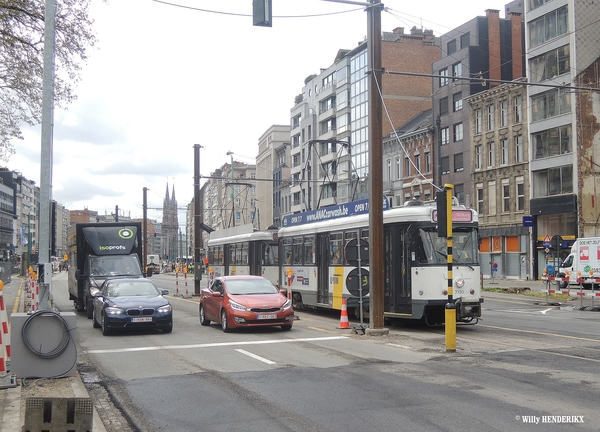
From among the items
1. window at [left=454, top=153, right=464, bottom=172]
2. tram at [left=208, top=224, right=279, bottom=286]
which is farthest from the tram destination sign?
window at [left=454, top=153, right=464, bottom=172]

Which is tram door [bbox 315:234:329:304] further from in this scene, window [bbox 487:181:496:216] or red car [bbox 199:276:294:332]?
window [bbox 487:181:496:216]

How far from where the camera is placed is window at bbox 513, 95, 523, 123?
1942 inches

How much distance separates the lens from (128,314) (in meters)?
15.8

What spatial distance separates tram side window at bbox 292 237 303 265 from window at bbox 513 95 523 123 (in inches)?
1224

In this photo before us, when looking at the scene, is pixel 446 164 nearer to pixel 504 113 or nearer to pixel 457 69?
pixel 457 69

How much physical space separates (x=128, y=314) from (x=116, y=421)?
27.9 ft

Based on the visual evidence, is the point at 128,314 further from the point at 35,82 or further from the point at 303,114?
the point at 303,114

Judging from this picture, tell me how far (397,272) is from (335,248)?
3.94 metres

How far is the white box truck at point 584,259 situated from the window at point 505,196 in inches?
486

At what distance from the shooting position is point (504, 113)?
5106 cm

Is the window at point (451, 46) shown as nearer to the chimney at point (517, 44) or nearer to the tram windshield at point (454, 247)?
the chimney at point (517, 44)

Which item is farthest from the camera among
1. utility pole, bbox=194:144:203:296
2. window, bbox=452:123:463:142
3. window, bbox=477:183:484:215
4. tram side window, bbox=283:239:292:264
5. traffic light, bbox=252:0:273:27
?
window, bbox=452:123:463:142

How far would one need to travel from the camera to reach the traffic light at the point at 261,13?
1191 centimetres

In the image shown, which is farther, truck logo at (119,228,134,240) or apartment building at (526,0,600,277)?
apartment building at (526,0,600,277)
